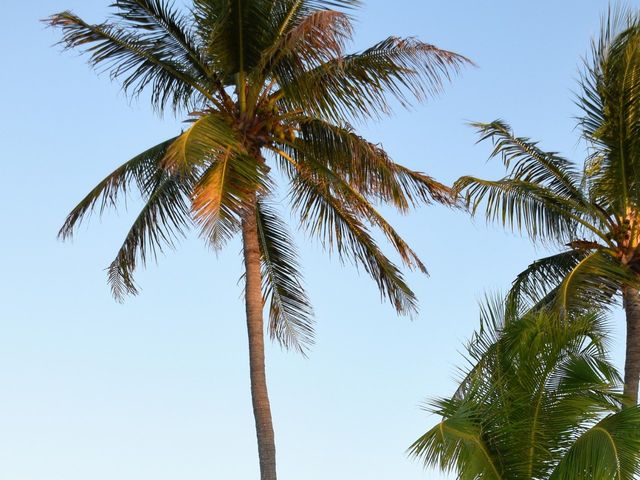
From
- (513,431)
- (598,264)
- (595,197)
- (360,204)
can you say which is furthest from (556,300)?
(513,431)

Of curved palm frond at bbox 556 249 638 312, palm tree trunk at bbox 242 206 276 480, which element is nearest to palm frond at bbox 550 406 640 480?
palm tree trunk at bbox 242 206 276 480

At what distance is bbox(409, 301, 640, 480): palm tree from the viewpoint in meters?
12.6

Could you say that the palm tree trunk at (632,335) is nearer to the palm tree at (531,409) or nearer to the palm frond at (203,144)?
the palm tree at (531,409)

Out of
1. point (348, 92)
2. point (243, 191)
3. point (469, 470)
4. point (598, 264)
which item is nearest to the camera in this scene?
point (469, 470)

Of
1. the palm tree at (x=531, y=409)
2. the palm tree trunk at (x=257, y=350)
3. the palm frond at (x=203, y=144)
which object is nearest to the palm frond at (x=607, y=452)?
the palm tree at (x=531, y=409)

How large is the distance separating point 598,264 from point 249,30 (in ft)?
21.7

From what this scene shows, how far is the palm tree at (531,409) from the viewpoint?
12.6 m

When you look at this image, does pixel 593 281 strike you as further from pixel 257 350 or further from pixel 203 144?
pixel 203 144

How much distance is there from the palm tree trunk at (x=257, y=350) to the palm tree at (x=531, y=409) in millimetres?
3168

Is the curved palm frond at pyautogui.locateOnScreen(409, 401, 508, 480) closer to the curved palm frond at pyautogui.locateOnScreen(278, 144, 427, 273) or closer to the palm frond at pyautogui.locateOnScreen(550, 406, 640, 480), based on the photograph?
the palm frond at pyautogui.locateOnScreen(550, 406, 640, 480)

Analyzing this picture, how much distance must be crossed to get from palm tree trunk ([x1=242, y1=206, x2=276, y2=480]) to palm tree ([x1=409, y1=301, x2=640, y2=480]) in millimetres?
3168

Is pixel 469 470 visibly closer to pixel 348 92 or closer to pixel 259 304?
pixel 259 304

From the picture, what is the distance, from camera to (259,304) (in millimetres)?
17062

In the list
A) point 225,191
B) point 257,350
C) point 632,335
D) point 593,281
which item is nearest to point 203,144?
point 225,191
